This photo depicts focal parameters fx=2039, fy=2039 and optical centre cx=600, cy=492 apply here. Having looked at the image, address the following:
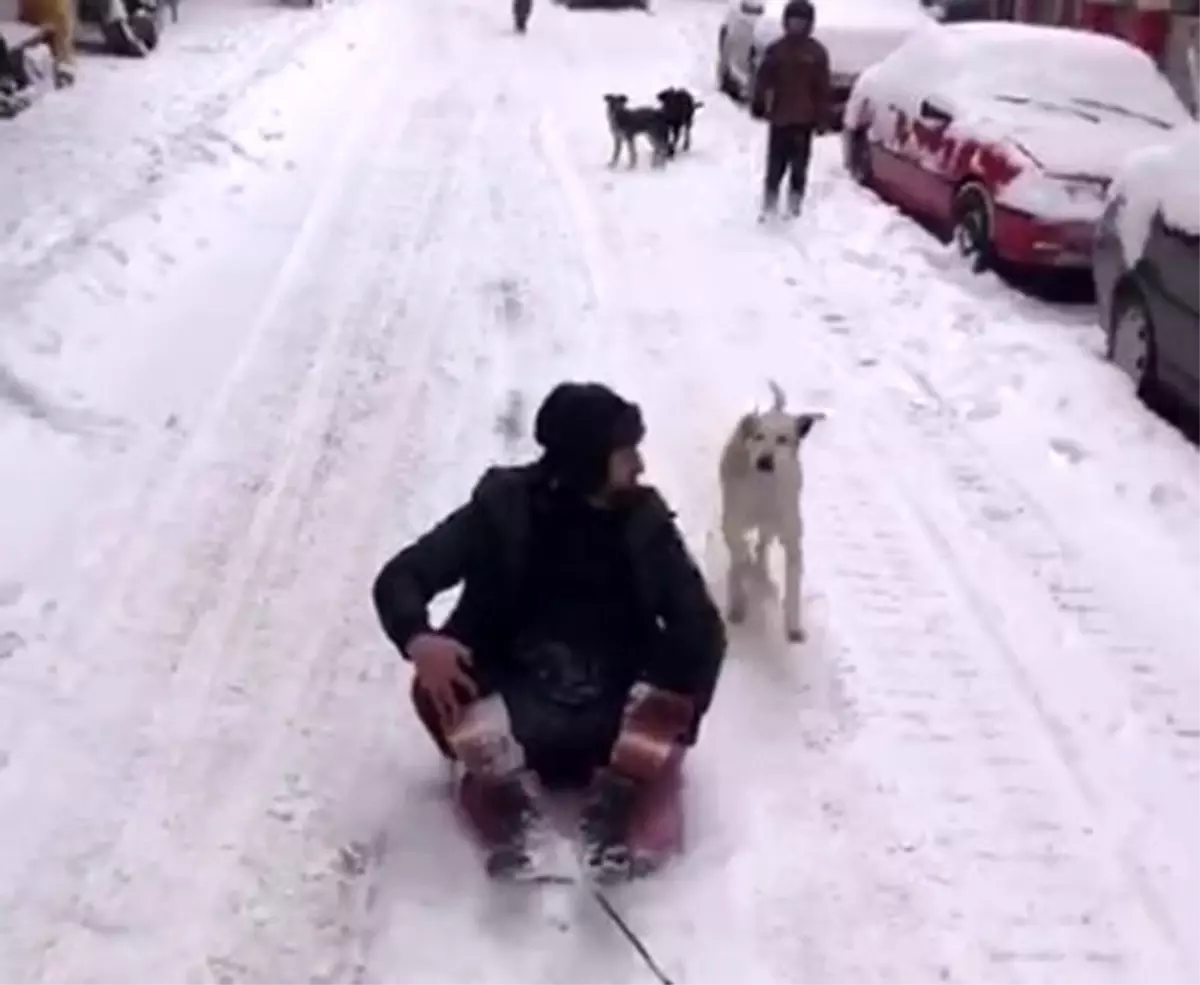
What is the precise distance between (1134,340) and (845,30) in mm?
9559

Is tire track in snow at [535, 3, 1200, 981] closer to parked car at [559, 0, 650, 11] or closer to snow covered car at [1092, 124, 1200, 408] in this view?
snow covered car at [1092, 124, 1200, 408]

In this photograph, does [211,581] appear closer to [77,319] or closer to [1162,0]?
[77,319]

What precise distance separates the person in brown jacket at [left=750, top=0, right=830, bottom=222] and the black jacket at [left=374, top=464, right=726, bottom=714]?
9109mm

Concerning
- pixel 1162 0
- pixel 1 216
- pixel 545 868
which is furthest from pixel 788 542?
pixel 1162 0

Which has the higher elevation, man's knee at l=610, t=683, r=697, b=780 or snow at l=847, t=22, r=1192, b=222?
man's knee at l=610, t=683, r=697, b=780

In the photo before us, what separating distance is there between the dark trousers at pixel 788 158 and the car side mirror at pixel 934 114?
81cm

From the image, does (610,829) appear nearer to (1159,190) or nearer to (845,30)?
(1159,190)

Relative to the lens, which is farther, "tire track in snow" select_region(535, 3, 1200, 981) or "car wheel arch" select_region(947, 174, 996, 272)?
"car wheel arch" select_region(947, 174, 996, 272)

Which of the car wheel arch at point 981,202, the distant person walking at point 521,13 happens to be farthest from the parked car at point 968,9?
the car wheel arch at point 981,202

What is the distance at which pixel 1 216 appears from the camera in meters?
14.0

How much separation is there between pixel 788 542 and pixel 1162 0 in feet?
52.0

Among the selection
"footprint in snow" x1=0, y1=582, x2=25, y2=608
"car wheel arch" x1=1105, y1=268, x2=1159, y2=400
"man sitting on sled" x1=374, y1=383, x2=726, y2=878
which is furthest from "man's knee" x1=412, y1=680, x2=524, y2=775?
"car wheel arch" x1=1105, y1=268, x2=1159, y2=400

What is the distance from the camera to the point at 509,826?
207 inches

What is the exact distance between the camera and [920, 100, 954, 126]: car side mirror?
1371 cm
